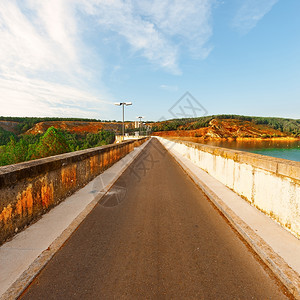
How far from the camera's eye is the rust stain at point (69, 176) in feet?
18.1

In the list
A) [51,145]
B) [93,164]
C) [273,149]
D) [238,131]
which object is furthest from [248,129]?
[93,164]

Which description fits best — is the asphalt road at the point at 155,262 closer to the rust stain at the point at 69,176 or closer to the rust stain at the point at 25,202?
the rust stain at the point at 25,202

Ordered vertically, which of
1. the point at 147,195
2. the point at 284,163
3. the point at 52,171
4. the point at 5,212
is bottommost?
the point at 147,195

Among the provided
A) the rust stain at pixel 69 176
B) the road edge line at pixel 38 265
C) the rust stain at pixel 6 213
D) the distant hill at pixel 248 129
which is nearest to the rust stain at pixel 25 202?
the rust stain at pixel 6 213

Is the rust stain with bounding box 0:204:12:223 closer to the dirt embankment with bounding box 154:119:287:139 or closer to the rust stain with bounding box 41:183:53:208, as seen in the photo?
the rust stain with bounding box 41:183:53:208

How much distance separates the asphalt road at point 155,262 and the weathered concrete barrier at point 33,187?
43.7 inches

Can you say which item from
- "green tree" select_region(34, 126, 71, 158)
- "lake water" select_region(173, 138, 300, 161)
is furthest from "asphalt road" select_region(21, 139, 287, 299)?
"green tree" select_region(34, 126, 71, 158)

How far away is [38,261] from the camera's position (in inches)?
109

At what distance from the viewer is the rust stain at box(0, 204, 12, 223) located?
321 centimetres

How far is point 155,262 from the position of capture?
9.23ft

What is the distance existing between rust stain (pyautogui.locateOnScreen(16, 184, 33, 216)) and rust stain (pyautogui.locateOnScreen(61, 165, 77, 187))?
4.93ft

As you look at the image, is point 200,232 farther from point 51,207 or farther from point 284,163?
point 51,207

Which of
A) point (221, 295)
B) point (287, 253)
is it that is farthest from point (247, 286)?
point (287, 253)

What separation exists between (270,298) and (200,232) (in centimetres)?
163
